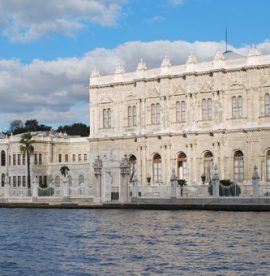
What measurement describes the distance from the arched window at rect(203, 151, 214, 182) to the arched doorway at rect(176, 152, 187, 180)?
1.67 meters

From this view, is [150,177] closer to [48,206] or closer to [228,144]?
[228,144]

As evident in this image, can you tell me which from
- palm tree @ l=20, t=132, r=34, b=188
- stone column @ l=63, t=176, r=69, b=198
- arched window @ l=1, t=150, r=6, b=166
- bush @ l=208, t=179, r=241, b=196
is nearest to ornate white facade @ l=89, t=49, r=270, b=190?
bush @ l=208, t=179, r=241, b=196

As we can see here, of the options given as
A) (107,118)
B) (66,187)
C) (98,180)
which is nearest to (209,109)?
(107,118)

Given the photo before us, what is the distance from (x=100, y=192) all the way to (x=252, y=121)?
1208 centimetres

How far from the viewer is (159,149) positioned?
58156 mm

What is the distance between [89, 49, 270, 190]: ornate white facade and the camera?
53531 mm

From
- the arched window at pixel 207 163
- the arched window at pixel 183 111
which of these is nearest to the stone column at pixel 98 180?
the arched window at pixel 207 163

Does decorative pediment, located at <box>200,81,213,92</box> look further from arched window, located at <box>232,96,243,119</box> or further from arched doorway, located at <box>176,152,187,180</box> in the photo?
arched doorway, located at <box>176,152,187,180</box>

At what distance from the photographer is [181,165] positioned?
57.4 m

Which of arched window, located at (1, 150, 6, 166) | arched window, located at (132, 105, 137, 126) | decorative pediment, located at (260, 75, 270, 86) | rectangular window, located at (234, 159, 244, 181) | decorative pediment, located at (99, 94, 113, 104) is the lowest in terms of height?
rectangular window, located at (234, 159, 244, 181)

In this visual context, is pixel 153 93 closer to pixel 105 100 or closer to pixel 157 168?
pixel 105 100

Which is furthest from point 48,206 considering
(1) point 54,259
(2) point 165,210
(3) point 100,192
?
(1) point 54,259

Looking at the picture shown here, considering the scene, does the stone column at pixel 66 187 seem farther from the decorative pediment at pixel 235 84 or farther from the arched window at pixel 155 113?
the decorative pediment at pixel 235 84

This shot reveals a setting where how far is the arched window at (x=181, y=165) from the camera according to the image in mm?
57062
